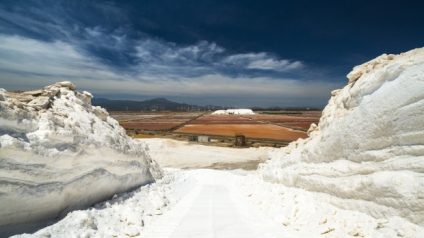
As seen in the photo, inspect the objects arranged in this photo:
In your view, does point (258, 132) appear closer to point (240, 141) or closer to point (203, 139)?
point (203, 139)

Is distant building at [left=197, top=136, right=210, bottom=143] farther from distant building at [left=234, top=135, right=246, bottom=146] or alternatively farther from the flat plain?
distant building at [left=234, top=135, right=246, bottom=146]

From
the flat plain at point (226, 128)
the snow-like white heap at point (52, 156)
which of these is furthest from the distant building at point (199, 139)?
the snow-like white heap at point (52, 156)

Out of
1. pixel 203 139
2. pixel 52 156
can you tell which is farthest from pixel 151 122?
pixel 52 156

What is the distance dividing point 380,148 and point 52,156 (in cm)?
699

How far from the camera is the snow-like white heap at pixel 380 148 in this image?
6.58 meters

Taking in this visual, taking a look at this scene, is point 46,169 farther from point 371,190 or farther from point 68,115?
point 371,190

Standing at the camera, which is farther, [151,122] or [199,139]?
[151,122]

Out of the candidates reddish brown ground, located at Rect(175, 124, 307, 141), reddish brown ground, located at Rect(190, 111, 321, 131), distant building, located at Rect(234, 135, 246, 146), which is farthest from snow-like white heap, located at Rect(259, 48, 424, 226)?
reddish brown ground, located at Rect(190, 111, 321, 131)

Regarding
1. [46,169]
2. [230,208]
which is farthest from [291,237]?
[46,169]

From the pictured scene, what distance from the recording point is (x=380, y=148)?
7641 millimetres

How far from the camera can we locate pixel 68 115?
891cm

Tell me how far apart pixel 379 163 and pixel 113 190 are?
7058 millimetres

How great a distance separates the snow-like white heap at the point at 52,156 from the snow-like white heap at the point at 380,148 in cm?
589

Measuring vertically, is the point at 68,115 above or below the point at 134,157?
above
